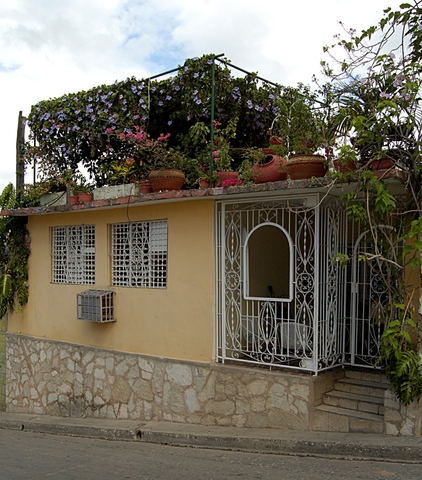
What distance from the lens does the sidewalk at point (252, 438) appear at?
18.2ft

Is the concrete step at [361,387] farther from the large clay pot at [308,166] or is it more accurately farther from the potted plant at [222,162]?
the potted plant at [222,162]

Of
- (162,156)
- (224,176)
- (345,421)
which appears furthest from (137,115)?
(345,421)

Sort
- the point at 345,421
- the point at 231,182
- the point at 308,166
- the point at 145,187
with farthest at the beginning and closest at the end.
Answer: the point at 145,187 < the point at 231,182 < the point at 308,166 < the point at 345,421

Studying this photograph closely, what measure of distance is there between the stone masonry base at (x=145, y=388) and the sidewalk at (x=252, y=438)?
0.58 ft

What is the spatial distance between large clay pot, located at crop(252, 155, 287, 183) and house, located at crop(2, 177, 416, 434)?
0.23m

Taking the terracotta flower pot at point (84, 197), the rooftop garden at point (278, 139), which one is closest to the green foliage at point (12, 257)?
the rooftop garden at point (278, 139)

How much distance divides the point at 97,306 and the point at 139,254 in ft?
3.47

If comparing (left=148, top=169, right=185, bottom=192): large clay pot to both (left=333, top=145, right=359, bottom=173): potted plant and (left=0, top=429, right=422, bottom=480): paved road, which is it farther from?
(left=0, top=429, right=422, bottom=480): paved road

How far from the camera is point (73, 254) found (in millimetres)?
9500

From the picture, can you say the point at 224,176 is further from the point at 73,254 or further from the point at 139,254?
the point at 73,254

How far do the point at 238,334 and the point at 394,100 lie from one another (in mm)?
3603

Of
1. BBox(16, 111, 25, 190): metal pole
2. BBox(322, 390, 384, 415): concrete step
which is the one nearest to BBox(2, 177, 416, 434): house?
BBox(322, 390, 384, 415): concrete step

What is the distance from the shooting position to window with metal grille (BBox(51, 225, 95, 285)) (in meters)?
9.21

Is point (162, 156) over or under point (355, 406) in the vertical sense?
over
